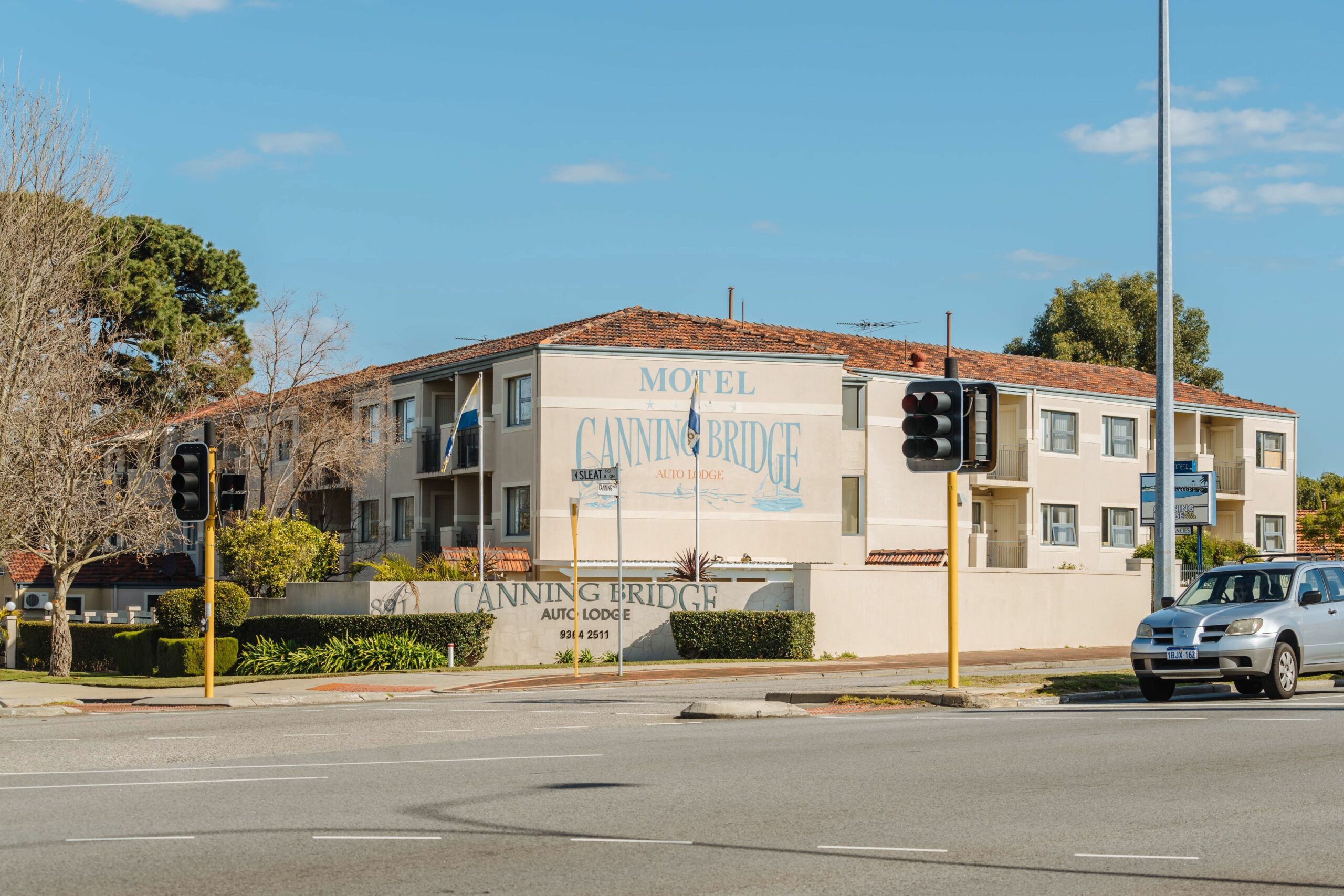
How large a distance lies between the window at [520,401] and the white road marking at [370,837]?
3236cm

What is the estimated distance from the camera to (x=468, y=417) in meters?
40.0

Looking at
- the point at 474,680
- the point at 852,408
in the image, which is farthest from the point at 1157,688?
the point at 852,408

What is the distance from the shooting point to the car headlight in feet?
59.9

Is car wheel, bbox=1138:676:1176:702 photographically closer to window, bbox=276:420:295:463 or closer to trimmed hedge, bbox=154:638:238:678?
trimmed hedge, bbox=154:638:238:678

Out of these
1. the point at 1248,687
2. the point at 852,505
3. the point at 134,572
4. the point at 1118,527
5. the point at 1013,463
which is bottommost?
the point at 134,572

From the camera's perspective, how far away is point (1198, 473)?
22500 millimetres

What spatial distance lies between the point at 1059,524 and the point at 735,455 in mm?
14216

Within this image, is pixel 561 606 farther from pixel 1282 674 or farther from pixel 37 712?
pixel 1282 674

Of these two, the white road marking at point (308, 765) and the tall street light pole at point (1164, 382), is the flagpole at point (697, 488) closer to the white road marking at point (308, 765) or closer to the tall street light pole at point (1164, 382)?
the tall street light pole at point (1164, 382)

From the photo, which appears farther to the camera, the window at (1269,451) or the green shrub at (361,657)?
the window at (1269,451)

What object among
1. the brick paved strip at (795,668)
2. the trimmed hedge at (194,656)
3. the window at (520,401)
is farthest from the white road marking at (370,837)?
the window at (520,401)

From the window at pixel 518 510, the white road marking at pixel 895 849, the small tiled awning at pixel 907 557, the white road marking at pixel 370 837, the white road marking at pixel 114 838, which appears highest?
the window at pixel 518 510

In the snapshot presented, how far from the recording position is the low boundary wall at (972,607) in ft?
112

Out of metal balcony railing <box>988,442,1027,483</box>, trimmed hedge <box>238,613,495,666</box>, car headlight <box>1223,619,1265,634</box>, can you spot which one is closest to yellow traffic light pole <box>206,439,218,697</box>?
trimmed hedge <box>238,613,495,666</box>
